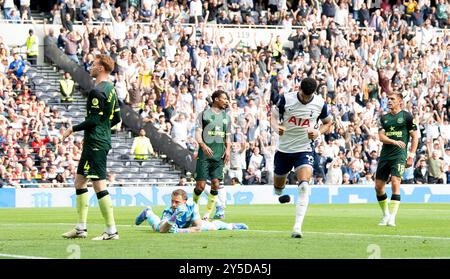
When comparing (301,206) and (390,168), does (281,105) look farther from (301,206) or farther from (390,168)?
(390,168)

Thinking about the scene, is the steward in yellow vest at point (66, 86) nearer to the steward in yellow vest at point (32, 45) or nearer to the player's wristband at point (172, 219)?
the steward in yellow vest at point (32, 45)

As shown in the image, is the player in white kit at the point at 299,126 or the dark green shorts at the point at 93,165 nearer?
the dark green shorts at the point at 93,165

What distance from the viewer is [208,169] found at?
23031 millimetres

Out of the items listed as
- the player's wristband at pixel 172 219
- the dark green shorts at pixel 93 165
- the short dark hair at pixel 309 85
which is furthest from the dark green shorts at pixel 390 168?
the dark green shorts at pixel 93 165

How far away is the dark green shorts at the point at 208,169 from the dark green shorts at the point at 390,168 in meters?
3.14

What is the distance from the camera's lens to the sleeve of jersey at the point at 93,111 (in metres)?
16.5

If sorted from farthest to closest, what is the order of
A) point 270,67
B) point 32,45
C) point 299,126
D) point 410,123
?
point 270,67 → point 32,45 → point 410,123 → point 299,126

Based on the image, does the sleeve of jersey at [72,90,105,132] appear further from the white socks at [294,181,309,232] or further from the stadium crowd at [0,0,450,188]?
the stadium crowd at [0,0,450,188]

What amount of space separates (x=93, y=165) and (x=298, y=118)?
344cm

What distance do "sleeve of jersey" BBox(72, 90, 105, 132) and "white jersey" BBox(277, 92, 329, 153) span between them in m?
3.08

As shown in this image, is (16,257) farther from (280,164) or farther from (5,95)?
(5,95)

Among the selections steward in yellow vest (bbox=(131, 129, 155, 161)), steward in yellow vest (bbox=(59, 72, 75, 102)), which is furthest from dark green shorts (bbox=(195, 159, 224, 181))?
steward in yellow vest (bbox=(59, 72, 75, 102))

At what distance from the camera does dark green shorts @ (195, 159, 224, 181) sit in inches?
901

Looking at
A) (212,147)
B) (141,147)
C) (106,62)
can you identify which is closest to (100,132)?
(106,62)
